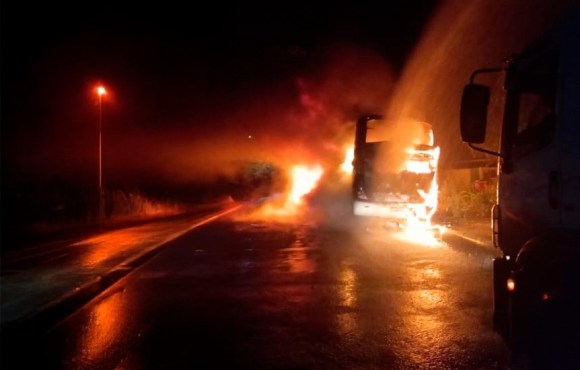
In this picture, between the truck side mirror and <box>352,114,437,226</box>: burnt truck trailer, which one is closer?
the truck side mirror

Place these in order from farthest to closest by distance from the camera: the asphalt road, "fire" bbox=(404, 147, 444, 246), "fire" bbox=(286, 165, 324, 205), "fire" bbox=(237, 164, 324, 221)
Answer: "fire" bbox=(286, 165, 324, 205) < "fire" bbox=(237, 164, 324, 221) < "fire" bbox=(404, 147, 444, 246) < the asphalt road

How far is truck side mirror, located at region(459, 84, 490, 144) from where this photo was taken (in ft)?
15.4

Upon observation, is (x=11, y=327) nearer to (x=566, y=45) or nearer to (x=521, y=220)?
(x=521, y=220)

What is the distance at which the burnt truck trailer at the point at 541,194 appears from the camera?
3.76 meters

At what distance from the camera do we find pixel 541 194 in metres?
4.23

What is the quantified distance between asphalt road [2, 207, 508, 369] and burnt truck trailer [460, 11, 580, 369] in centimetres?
161

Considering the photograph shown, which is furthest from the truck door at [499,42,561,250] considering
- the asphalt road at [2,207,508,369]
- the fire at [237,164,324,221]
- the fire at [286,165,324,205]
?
the fire at [286,165,324,205]

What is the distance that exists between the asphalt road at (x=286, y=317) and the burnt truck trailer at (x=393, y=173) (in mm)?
5426

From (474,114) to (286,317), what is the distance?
3.95 meters

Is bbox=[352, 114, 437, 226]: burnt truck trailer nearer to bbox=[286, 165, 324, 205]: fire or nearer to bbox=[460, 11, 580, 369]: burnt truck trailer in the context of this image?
bbox=[460, 11, 580, 369]: burnt truck trailer

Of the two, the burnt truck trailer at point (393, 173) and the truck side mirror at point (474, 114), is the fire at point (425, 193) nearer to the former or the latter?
the burnt truck trailer at point (393, 173)

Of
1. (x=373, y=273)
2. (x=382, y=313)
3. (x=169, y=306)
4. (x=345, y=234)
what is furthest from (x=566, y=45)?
(x=345, y=234)

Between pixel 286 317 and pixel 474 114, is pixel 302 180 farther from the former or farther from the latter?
pixel 474 114

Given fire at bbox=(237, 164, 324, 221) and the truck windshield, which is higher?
the truck windshield
